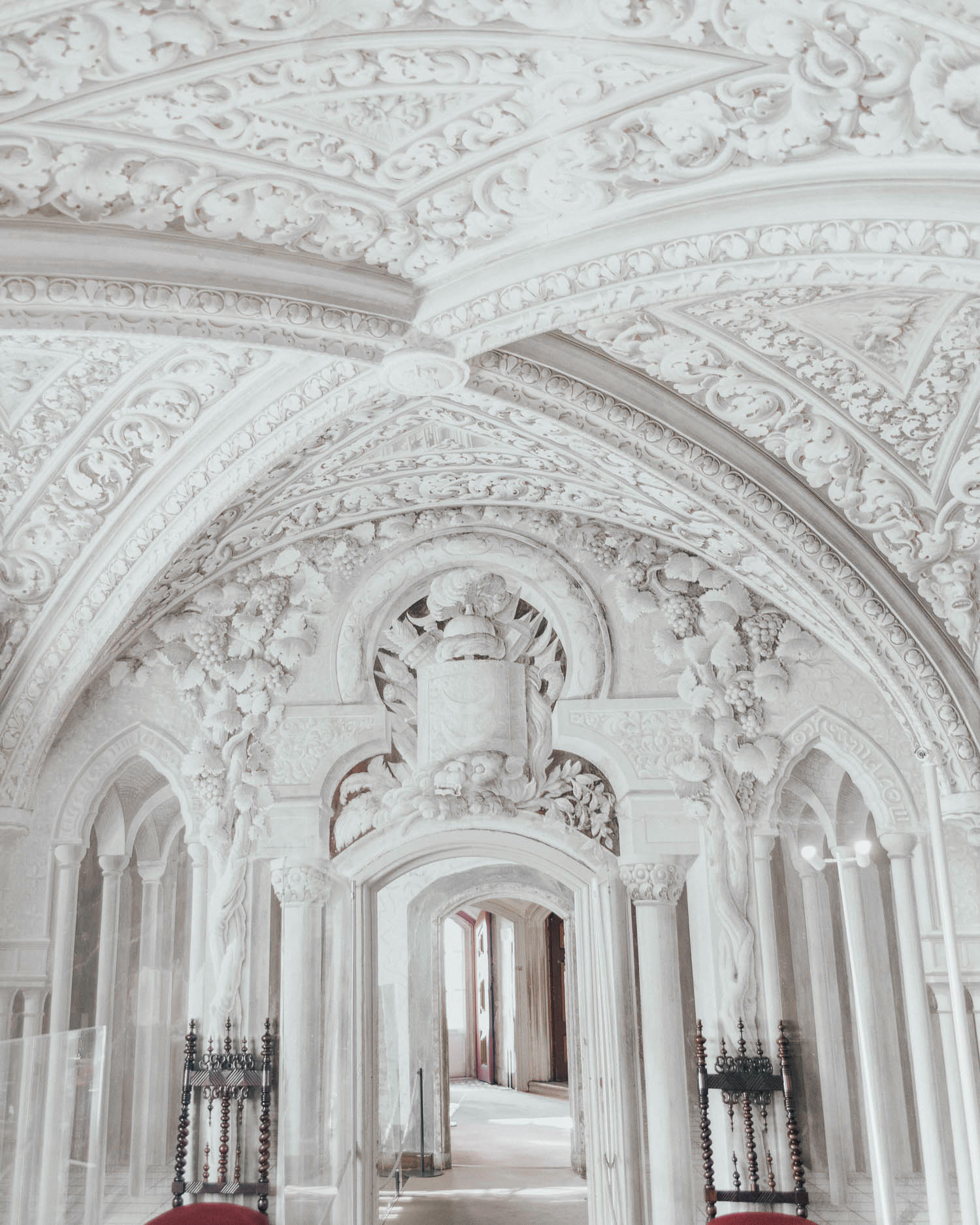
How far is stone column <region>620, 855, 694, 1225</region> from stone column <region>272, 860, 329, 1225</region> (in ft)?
6.37

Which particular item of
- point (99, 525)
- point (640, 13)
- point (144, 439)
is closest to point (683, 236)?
point (640, 13)

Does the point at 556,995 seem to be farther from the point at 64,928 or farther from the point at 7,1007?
the point at 7,1007

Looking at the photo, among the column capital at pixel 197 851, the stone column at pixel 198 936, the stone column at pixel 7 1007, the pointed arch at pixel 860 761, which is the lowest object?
the stone column at pixel 7 1007

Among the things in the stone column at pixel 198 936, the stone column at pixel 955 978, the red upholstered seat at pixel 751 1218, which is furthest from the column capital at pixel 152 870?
the stone column at pixel 955 978

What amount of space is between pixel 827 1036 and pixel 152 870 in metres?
4.44

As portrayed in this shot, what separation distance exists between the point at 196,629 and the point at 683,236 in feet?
15.0

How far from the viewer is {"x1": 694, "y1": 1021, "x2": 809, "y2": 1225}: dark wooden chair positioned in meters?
6.46

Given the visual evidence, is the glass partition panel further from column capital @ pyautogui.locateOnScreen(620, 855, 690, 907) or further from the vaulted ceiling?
column capital @ pyautogui.locateOnScreen(620, 855, 690, 907)

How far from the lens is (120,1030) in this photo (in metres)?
7.29

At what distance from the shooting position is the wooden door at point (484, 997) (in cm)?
1959

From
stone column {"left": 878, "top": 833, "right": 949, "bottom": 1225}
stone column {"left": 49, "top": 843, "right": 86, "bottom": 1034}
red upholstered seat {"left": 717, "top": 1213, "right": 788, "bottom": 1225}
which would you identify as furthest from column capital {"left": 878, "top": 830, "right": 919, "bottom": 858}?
stone column {"left": 49, "top": 843, "right": 86, "bottom": 1034}

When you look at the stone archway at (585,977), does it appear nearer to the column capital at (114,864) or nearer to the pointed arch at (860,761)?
the pointed arch at (860,761)

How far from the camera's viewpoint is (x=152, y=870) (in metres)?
7.73

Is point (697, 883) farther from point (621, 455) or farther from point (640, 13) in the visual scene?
point (640, 13)
